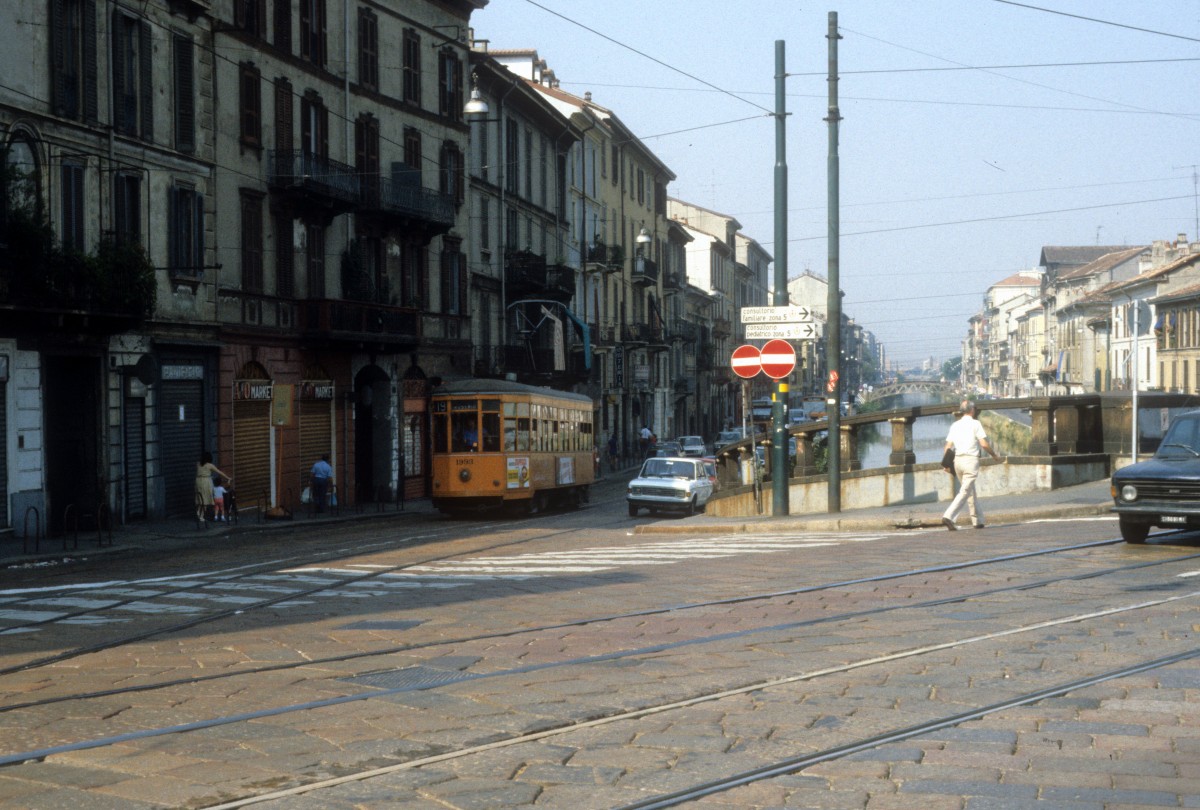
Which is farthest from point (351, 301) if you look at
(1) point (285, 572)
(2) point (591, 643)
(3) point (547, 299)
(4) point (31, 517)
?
(2) point (591, 643)

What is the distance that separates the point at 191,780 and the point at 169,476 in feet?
79.5

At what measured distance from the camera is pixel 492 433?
31594 mm

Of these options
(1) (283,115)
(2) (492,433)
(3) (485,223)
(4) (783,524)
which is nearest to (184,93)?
(1) (283,115)

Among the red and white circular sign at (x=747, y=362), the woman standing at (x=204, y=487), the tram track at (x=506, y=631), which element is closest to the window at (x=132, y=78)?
the woman standing at (x=204, y=487)

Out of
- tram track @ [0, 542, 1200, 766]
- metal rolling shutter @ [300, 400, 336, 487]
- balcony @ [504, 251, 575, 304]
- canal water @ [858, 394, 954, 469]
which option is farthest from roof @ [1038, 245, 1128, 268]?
tram track @ [0, 542, 1200, 766]

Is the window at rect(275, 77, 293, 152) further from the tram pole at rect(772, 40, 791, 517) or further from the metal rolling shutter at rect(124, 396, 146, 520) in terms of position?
the tram pole at rect(772, 40, 791, 517)

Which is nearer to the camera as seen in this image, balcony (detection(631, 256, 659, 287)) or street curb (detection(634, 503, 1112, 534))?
street curb (detection(634, 503, 1112, 534))

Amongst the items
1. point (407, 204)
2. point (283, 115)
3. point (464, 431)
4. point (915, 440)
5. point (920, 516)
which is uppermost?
point (283, 115)

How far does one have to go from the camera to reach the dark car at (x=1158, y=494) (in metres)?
16.0

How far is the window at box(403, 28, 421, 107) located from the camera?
1613 inches

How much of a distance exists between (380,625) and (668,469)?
25.1m

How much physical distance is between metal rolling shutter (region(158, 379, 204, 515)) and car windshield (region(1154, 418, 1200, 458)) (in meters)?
19.2

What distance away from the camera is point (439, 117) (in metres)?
43.1

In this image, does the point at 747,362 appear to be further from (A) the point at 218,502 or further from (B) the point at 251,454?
(B) the point at 251,454
